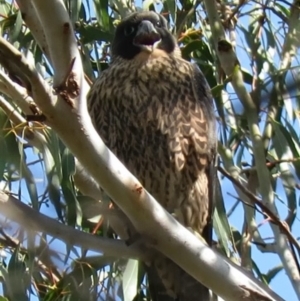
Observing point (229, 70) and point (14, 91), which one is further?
point (229, 70)

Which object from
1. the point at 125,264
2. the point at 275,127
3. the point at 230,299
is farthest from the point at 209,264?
the point at 275,127

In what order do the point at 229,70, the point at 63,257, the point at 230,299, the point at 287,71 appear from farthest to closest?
the point at 229,70 → the point at 287,71 → the point at 63,257 → the point at 230,299

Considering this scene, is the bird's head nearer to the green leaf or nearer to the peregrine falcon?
the peregrine falcon

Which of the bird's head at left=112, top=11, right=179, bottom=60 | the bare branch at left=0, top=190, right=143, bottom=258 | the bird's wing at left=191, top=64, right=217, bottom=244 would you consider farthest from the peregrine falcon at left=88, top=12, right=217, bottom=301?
the bare branch at left=0, top=190, right=143, bottom=258

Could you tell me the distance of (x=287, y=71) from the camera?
2.55 metres

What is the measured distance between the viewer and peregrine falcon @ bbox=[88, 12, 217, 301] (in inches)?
105

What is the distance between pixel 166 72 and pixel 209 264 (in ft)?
3.70

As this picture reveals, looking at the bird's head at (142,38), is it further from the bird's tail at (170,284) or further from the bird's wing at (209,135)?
the bird's tail at (170,284)

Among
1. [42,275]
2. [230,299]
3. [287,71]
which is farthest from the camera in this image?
[42,275]

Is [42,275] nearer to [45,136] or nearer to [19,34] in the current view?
[45,136]

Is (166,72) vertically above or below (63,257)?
above

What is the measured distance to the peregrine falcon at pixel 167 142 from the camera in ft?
8.72

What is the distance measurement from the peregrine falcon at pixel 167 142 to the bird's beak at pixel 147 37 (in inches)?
7.0

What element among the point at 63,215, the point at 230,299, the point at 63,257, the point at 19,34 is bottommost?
the point at 230,299
